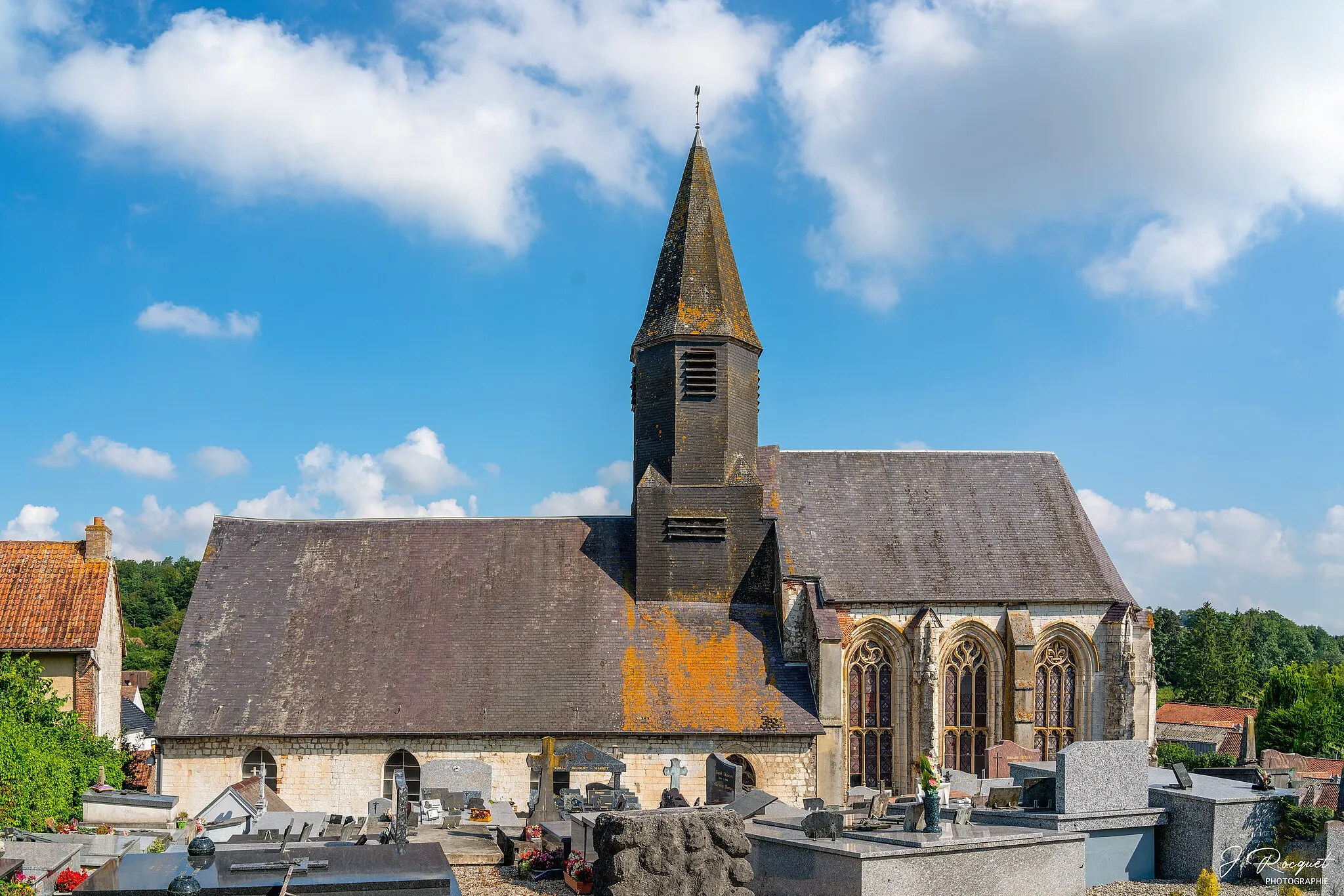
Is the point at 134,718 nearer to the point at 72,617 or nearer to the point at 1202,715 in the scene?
the point at 72,617

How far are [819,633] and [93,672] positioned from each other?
51.8 ft

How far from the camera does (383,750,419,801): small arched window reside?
953 inches

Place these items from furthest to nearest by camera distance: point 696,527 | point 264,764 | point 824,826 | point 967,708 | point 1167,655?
point 1167,655, point 696,527, point 967,708, point 264,764, point 824,826

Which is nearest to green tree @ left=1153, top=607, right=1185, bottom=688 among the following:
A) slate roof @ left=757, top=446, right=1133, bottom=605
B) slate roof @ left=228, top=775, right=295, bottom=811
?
slate roof @ left=757, top=446, right=1133, bottom=605

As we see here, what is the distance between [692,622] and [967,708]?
22.8ft

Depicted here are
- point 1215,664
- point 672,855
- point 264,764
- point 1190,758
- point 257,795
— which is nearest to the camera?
point 672,855

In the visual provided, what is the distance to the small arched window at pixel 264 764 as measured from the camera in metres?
24.1

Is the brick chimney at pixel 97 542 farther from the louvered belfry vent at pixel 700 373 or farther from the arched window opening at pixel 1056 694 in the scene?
the arched window opening at pixel 1056 694

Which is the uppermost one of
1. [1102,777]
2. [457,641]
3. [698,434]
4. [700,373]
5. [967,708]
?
[700,373]

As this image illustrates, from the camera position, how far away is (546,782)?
2031cm

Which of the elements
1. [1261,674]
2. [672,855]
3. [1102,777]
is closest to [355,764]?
[672,855]

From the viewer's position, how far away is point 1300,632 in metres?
133

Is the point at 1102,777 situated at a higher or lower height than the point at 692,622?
lower

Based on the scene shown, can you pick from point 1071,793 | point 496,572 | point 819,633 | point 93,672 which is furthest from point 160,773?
point 1071,793
